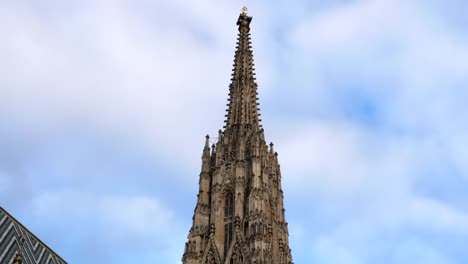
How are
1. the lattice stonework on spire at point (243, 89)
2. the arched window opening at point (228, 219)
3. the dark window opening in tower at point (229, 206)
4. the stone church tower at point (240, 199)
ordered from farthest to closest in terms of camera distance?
the lattice stonework on spire at point (243, 89) → the dark window opening in tower at point (229, 206) → the arched window opening at point (228, 219) → the stone church tower at point (240, 199)

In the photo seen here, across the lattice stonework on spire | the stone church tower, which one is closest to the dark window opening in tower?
the stone church tower

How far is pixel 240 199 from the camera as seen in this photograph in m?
61.2

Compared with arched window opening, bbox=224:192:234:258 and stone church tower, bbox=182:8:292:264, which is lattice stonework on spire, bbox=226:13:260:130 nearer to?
stone church tower, bbox=182:8:292:264

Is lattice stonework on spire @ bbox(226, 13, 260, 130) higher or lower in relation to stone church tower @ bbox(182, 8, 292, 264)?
higher

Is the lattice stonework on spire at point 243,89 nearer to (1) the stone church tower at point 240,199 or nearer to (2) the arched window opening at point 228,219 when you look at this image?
(1) the stone church tower at point 240,199

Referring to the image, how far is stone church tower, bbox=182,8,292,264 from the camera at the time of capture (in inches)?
2254

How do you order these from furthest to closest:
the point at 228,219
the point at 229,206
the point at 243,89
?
1. the point at 243,89
2. the point at 229,206
3. the point at 228,219

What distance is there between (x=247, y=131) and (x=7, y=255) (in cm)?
3291

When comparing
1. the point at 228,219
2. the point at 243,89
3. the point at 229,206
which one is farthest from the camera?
the point at 243,89

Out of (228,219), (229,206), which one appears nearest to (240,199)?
(229,206)

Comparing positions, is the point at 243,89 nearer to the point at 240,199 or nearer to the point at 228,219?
the point at 240,199

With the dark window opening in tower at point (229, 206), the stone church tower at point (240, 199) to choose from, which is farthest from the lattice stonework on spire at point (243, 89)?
the dark window opening in tower at point (229, 206)

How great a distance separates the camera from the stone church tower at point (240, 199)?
2254 inches

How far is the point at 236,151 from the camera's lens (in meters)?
67.3
